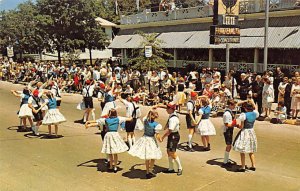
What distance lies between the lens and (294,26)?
2425 cm

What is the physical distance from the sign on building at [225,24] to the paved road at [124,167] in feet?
17.8

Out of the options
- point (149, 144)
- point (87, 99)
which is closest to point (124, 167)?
point (149, 144)

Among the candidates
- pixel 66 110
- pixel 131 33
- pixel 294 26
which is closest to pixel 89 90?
pixel 66 110

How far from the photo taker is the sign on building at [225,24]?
18.0 meters

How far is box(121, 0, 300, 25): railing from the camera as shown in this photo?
82.1ft

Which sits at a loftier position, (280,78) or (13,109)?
(280,78)

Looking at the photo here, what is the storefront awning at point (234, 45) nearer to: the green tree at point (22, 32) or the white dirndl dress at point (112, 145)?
the green tree at point (22, 32)

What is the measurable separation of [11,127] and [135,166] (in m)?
7.19

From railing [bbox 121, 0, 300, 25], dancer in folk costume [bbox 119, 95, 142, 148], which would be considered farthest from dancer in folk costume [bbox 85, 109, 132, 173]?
railing [bbox 121, 0, 300, 25]

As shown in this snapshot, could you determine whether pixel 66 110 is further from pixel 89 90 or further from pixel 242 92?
pixel 242 92

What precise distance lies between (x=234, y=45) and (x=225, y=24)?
860cm

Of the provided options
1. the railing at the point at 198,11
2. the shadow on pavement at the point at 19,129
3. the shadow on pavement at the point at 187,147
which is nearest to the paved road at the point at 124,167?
the shadow on pavement at the point at 187,147

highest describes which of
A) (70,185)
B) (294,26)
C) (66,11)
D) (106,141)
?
(66,11)

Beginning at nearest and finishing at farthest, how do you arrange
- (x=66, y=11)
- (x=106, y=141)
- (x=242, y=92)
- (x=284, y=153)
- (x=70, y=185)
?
(x=70, y=185), (x=106, y=141), (x=284, y=153), (x=242, y=92), (x=66, y=11)
